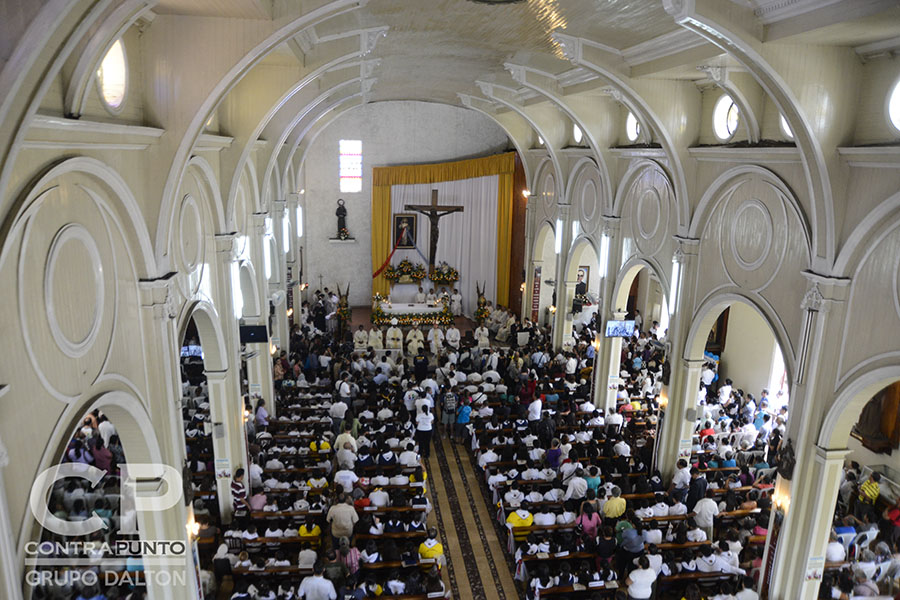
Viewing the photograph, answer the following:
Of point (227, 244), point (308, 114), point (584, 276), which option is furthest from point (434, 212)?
point (227, 244)

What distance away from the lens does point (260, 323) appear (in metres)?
14.5

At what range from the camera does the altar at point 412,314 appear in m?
23.7

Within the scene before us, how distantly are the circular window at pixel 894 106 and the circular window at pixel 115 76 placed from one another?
898 centimetres

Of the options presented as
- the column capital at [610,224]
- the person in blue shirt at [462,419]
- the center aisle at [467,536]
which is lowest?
the center aisle at [467,536]

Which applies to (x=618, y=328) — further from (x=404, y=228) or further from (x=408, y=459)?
(x=404, y=228)

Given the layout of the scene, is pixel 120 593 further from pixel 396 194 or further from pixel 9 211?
pixel 396 194

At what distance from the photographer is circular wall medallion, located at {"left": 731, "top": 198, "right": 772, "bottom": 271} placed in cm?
1030

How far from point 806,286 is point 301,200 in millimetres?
20018

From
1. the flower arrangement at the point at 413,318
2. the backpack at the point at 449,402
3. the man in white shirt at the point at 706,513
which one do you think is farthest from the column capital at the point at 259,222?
the man in white shirt at the point at 706,513

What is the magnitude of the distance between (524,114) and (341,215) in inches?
419

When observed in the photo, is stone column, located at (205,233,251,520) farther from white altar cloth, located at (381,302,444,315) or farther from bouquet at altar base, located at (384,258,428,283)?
bouquet at altar base, located at (384,258,428,283)

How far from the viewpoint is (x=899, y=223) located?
7.73 meters

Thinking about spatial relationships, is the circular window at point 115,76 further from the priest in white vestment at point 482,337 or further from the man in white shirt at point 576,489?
the priest in white vestment at point 482,337

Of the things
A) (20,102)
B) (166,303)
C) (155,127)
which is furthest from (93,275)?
(20,102)
